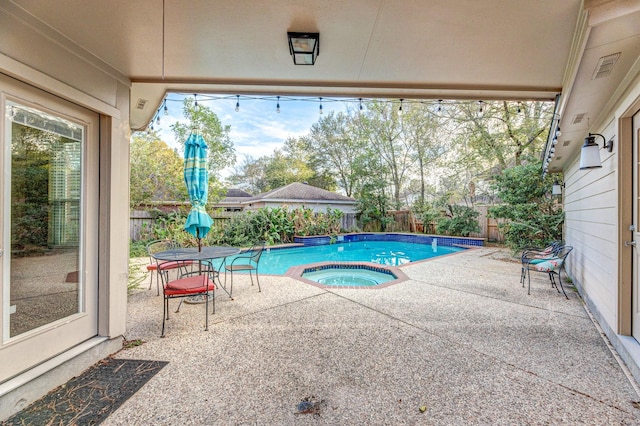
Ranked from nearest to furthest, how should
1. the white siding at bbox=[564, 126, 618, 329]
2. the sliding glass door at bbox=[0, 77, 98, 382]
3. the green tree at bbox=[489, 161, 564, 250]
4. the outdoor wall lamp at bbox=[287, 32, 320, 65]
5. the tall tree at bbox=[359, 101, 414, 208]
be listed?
the sliding glass door at bbox=[0, 77, 98, 382], the outdoor wall lamp at bbox=[287, 32, 320, 65], the white siding at bbox=[564, 126, 618, 329], the green tree at bbox=[489, 161, 564, 250], the tall tree at bbox=[359, 101, 414, 208]

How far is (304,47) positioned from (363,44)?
0.52 m

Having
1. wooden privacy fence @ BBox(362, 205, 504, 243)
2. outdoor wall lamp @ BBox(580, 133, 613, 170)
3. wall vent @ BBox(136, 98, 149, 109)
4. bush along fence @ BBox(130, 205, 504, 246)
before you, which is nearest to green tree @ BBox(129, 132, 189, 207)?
bush along fence @ BBox(130, 205, 504, 246)

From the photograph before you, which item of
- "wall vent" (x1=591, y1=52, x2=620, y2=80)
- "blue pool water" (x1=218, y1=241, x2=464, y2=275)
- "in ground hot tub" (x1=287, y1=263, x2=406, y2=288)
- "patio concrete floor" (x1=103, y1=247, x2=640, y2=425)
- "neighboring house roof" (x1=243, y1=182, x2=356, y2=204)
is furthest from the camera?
"neighboring house roof" (x1=243, y1=182, x2=356, y2=204)

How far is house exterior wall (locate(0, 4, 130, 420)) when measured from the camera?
197cm

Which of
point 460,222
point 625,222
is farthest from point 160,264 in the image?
point 460,222

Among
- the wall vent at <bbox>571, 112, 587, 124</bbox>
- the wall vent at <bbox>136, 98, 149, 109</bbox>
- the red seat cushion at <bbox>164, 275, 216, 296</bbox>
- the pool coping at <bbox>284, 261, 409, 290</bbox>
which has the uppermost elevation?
the wall vent at <bbox>136, 98, 149, 109</bbox>

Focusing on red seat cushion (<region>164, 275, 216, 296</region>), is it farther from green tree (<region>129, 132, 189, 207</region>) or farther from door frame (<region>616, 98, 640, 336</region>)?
green tree (<region>129, 132, 189, 207</region>)

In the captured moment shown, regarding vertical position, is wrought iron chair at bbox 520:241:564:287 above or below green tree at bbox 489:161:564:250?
below

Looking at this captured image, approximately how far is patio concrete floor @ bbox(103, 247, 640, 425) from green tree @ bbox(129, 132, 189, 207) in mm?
7264

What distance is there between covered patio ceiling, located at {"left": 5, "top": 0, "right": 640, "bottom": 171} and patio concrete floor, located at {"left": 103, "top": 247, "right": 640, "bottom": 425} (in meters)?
2.53

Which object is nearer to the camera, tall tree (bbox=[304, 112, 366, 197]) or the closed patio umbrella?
the closed patio umbrella

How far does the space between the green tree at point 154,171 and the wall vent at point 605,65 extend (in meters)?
11.1

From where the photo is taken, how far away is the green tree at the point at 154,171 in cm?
1030

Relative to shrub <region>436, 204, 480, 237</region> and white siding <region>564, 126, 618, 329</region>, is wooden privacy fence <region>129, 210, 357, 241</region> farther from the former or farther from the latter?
white siding <region>564, 126, 618, 329</region>
